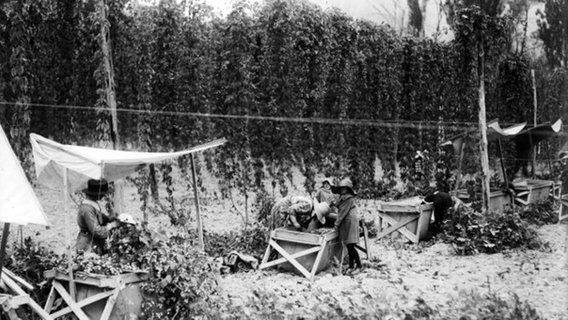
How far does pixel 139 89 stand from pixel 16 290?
767cm

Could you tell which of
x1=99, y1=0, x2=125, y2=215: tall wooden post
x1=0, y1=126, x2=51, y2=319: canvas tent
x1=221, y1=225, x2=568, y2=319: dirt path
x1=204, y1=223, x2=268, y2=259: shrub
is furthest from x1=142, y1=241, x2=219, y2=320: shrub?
x1=99, y1=0, x2=125, y2=215: tall wooden post

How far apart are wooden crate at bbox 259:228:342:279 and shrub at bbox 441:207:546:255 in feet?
8.41

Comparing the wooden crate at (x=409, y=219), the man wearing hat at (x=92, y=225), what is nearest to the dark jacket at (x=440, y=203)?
the wooden crate at (x=409, y=219)

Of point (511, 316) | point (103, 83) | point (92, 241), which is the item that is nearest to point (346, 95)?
point (103, 83)

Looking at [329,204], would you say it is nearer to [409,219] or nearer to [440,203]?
[409,219]

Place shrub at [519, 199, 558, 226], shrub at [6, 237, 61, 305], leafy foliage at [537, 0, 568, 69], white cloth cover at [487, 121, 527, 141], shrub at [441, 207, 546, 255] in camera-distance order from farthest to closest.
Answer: leafy foliage at [537, 0, 568, 69], shrub at [519, 199, 558, 226], white cloth cover at [487, 121, 527, 141], shrub at [441, 207, 546, 255], shrub at [6, 237, 61, 305]

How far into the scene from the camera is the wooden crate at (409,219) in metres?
11.0

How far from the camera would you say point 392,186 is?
16.9m

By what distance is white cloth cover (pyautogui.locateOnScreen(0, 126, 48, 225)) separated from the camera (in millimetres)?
4160

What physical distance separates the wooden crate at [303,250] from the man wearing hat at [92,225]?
295 centimetres

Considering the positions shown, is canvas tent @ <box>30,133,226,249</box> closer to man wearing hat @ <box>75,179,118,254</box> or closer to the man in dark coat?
man wearing hat @ <box>75,179,118,254</box>

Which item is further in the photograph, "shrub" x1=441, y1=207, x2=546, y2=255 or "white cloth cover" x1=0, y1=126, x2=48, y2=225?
"shrub" x1=441, y1=207, x2=546, y2=255

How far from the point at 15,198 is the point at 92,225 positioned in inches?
99.7

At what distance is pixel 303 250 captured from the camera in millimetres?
8672
